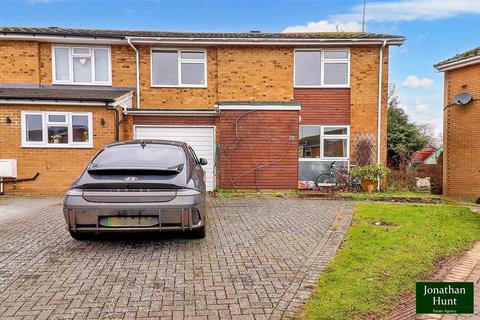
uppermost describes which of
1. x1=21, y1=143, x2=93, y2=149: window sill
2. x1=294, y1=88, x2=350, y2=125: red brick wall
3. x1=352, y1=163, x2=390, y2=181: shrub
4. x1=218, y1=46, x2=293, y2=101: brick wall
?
x1=218, y1=46, x2=293, y2=101: brick wall

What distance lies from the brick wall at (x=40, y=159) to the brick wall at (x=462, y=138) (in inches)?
474

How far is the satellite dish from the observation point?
37.7ft

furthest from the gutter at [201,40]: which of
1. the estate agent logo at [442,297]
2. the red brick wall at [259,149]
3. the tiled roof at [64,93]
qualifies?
the estate agent logo at [442,297]

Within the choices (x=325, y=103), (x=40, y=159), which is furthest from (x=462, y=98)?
(x=40, y=159)

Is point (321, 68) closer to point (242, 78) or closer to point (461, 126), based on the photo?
point (242, 78)

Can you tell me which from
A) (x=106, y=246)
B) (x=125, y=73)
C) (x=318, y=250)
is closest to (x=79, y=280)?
(x=106, y=246)

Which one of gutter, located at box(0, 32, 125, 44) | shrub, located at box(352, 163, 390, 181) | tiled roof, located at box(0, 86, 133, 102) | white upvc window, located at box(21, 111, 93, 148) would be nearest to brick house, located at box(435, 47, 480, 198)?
shrub, located at box(352, 163, 390, 181)

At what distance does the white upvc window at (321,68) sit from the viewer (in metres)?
12.3

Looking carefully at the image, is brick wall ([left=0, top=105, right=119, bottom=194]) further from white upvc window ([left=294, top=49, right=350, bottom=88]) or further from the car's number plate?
white upvc window ([left=294, top=49, right=350, bottom=88])

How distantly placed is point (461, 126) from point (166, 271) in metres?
11.9

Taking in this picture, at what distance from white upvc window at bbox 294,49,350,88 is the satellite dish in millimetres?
3662

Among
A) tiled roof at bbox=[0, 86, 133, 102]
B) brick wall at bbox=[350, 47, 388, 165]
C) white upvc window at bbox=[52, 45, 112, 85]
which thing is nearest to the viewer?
tiled roof at bbox=[0, 86, 133, 102]

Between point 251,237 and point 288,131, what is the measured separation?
20.5 feet

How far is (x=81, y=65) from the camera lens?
12188mm
